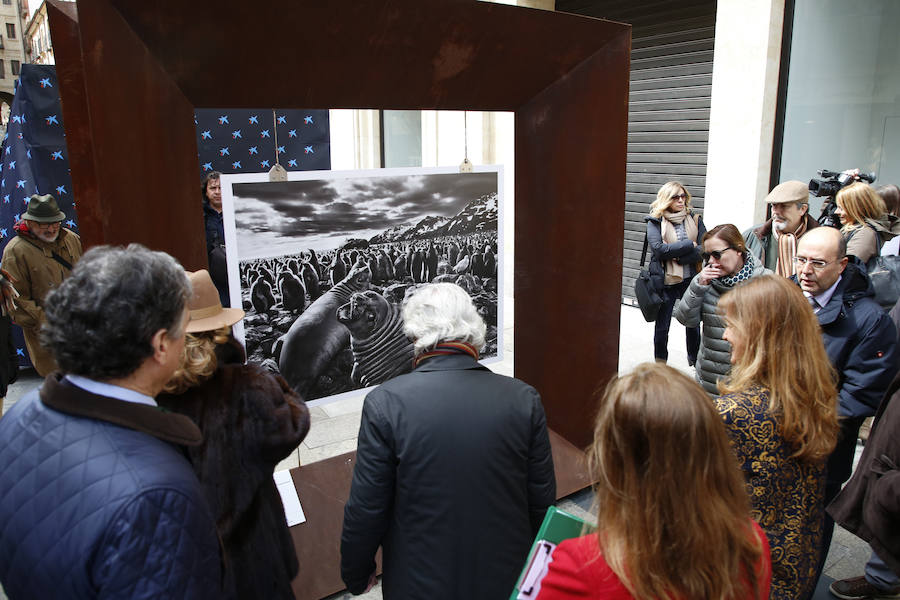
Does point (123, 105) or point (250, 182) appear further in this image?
point (250, 182)

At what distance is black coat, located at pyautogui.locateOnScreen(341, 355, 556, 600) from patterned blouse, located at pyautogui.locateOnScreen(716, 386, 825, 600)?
55 centimetres

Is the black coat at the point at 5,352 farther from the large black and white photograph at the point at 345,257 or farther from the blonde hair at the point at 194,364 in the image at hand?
the blonde hair at the point at 194,364

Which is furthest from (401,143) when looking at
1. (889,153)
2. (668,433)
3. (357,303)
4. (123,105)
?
(668,433)

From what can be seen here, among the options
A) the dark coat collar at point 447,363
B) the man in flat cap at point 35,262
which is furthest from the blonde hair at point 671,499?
the man in flat cap at point 35,262

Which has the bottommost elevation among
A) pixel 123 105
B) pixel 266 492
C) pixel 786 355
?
pixel 266 492

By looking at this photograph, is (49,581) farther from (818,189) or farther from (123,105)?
(818,189)

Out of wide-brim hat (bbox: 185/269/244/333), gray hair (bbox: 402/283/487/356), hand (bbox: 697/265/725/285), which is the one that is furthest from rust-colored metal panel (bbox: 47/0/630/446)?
gray hair (bbox: 402/283/487/356)

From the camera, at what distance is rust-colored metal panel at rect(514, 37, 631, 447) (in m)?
3.27

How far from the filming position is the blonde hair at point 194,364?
71.3 inches

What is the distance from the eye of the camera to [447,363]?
73.1 inches

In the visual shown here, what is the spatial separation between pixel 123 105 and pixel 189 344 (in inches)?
34.3

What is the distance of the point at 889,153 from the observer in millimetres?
6000

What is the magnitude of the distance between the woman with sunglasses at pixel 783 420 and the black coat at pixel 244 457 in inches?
51.7

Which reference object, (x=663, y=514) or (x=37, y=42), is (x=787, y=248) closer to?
(x=663, y=514)
